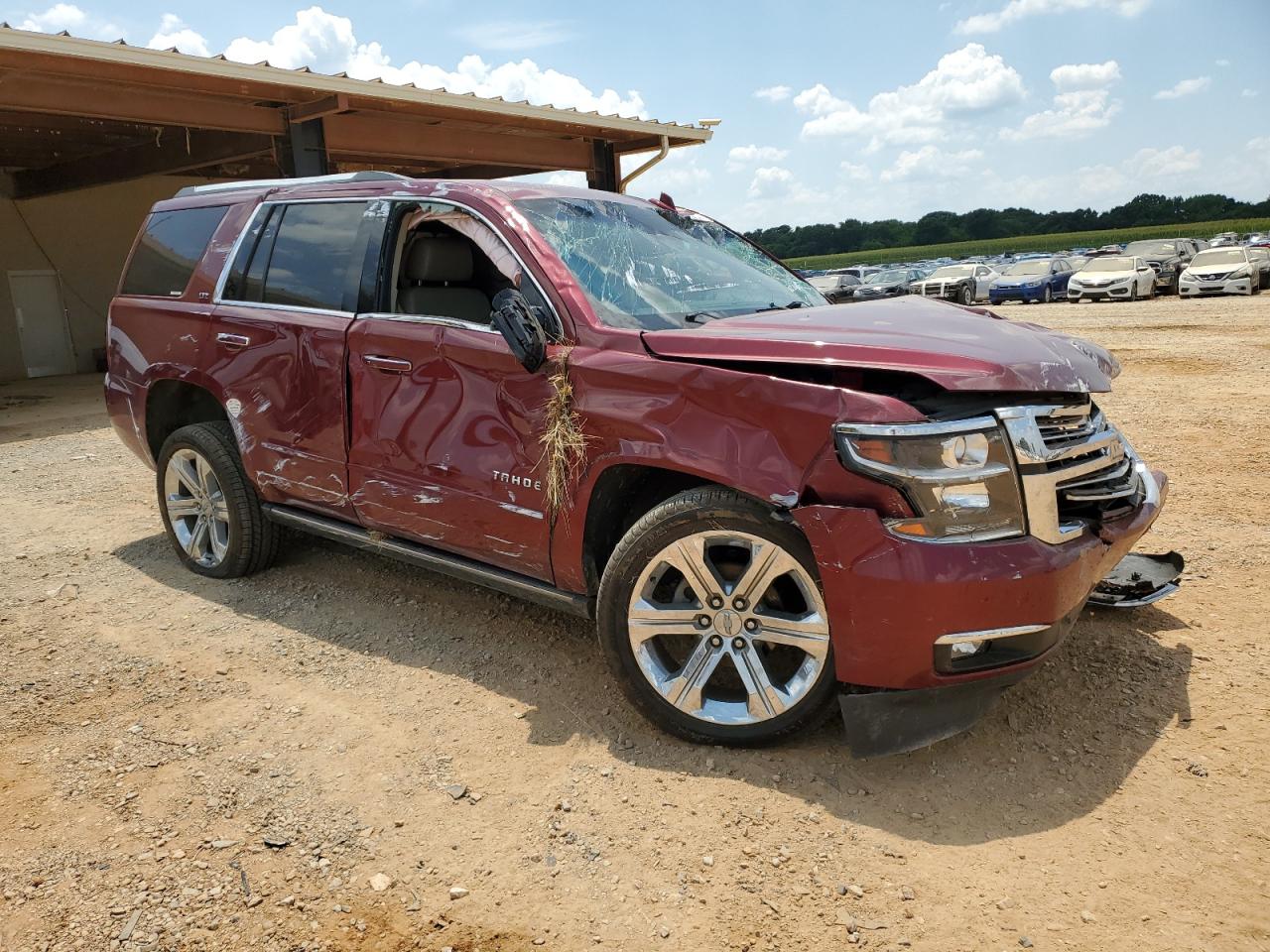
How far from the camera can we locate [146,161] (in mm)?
14609

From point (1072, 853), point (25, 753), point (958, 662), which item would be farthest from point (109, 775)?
point (1072, 853)

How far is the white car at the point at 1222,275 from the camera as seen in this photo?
25.5m

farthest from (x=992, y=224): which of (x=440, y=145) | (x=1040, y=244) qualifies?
(x=440, y=145)

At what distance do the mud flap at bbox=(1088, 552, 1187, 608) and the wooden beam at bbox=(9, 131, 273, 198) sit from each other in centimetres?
1194

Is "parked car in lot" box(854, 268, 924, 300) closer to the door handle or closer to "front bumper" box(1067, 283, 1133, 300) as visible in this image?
"front bumper" box(1067, 283, 1133, 300)

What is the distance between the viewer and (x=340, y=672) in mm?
3975

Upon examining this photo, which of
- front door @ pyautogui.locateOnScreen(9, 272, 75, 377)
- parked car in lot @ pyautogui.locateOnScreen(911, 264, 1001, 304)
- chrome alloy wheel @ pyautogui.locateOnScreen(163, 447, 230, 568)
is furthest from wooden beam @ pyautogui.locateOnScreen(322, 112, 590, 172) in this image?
parked car in lot @ pyautogui.locateOnScreen(911, 264, 1001, 304)

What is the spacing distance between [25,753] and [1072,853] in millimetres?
3452

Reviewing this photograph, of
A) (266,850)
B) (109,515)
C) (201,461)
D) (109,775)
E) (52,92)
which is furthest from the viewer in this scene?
(52,92)

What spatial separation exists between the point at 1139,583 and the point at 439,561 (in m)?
2.99

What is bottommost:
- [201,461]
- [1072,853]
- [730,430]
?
[1072,853]

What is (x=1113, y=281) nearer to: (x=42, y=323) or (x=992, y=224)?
(x=42, y=323)

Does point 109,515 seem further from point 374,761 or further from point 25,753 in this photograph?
point 374,761

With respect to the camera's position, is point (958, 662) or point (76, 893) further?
point (958, 662)
